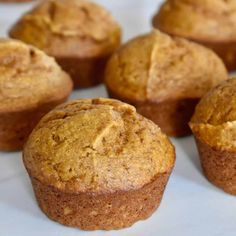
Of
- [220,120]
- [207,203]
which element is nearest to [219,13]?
[220,120]

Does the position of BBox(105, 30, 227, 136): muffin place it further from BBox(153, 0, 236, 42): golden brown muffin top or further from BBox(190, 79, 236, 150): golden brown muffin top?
BBox(153, 0, 236, 42): golden brown muffin top

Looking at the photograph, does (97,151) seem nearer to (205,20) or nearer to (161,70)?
(161,70)

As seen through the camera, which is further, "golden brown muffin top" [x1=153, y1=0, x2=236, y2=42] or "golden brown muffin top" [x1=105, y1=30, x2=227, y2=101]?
"golden brown muffin top" [x1=153, y1=0, x2=236, y2=42]

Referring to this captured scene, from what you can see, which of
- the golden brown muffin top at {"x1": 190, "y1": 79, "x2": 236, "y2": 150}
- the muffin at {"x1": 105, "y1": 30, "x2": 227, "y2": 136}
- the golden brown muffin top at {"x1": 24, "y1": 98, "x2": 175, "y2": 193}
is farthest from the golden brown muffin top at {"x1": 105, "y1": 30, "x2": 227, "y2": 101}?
the golden brown muffin top at {"x1": 24, "y1": 98, "x2": 175, "y2": 193}

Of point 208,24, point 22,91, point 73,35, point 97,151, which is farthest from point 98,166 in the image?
point 208,24

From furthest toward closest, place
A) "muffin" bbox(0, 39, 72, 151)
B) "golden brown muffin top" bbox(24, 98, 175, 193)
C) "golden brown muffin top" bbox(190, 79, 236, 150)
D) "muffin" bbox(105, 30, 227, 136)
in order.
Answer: "muffin" bbox(105, 30, 227, 136)
"muffin" bbox(0, 39, 72, 151)
"golden brown muffin top" bbox(190, 79, 236, 150)
"golden brown muffin top" bbox(24, 98, 175, 193)

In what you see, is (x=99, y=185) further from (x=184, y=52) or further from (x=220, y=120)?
(x=184, y=52)
